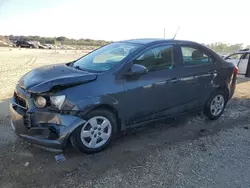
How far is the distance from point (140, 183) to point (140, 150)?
2.91 feet

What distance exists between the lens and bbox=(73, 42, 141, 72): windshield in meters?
4.01

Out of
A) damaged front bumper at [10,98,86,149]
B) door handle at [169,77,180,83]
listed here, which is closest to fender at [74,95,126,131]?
damaged front bumper at [10,98,86,149]

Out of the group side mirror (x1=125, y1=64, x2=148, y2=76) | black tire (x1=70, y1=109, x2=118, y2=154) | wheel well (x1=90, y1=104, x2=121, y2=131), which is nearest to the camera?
black tire (x1=70, y1=109, x2=118, y2=154)

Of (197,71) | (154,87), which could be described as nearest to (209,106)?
(197,71)

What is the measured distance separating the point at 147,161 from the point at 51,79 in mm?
1787

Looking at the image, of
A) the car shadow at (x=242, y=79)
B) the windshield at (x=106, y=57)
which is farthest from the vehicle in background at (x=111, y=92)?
the car shadow at (x=242, y=79)

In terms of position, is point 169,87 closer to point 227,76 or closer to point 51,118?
point 227,76

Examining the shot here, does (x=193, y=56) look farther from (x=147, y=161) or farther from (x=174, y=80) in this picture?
(x=147, y=161)

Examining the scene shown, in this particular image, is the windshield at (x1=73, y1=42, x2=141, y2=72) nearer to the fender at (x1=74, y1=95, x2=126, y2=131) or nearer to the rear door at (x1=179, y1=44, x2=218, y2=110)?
the fender at (x1=74, y1=95, x2=126, y2=131)

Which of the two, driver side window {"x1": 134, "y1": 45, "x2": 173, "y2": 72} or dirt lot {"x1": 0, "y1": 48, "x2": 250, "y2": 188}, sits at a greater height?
A: driver side window {"x1": 134, "y1": 45, "x2": 173, "y2": 72}

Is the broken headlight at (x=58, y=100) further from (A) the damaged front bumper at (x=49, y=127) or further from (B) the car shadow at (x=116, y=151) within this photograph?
(B) the car shadow at (x=116, y=151)

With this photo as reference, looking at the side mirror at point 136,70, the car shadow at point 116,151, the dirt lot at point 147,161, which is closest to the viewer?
A: the dirt lot at point 147,161

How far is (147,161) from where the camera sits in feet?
11.8

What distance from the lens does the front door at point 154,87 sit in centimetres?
395
